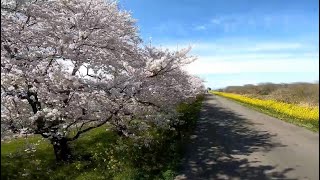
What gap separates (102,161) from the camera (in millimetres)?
13914

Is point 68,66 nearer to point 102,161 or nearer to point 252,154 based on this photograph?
point 102,161

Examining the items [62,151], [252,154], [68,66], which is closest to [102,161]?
[62,151]

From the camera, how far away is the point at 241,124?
25.9 metres

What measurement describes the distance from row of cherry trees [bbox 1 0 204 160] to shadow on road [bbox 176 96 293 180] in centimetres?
232

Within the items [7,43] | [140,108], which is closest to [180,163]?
[140,108]

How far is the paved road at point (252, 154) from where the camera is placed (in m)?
11.7

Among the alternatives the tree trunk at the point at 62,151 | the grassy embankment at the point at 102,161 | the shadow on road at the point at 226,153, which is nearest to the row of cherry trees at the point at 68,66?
the tree trunk at the point at 62,151

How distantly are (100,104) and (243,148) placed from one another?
271 inches

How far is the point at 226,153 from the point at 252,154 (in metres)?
1.00

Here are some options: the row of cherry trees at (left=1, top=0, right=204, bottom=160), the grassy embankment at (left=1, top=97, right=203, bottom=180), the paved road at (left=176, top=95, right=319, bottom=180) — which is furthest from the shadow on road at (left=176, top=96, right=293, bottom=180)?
the row of cherry trees at (left=1, top=0, right=204, bottom=160)

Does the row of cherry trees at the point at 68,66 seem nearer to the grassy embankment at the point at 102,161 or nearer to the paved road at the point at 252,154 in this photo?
the grassy embankment at the point at 102,161

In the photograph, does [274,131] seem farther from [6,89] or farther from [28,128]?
[6,89]

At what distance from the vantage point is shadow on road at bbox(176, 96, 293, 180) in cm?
1178

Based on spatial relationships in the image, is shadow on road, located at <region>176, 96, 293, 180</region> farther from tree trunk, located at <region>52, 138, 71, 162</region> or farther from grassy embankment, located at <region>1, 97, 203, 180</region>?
tree trunk, located at <region>52, 138, 71, 162</region>
